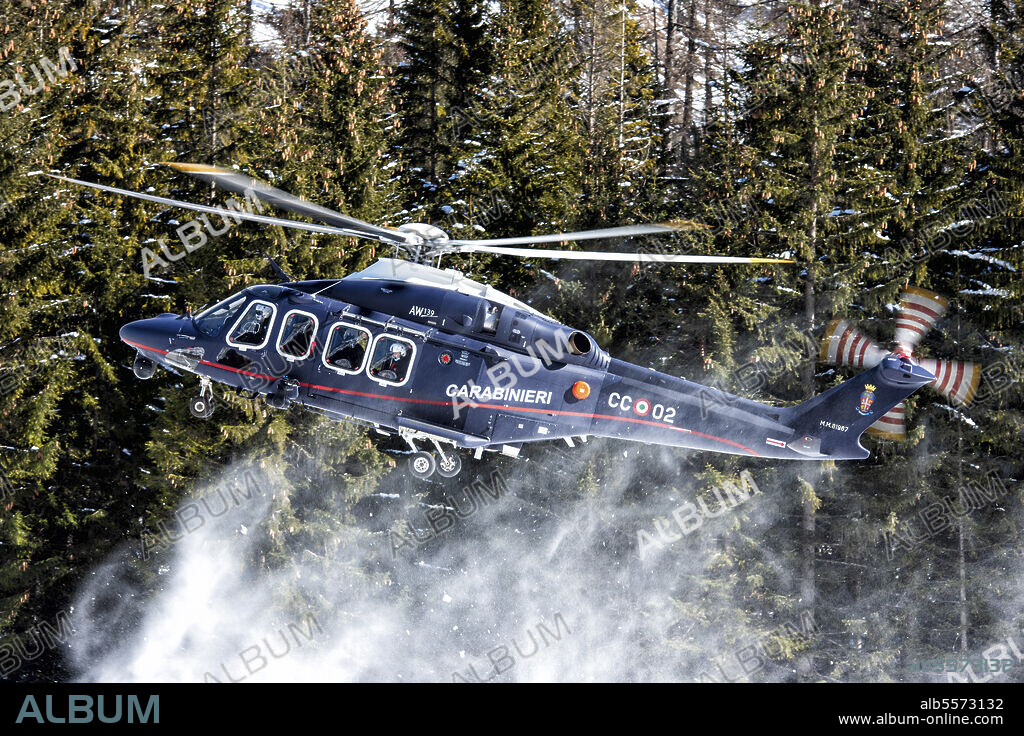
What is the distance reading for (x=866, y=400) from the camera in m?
16.7

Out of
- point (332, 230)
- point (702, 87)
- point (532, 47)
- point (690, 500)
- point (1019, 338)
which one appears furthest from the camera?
point (702, 87)

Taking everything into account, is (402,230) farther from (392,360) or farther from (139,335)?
(139,335)

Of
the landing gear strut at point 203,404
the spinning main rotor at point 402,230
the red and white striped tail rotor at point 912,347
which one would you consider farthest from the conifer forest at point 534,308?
the spinning main rotor at point 402,230

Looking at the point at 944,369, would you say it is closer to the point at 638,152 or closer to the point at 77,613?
the point at 638,152

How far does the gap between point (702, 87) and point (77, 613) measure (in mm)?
28421

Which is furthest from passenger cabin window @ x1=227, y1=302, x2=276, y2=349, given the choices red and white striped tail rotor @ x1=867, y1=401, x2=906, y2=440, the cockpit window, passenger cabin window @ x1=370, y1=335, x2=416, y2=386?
red and white striped tail rotor @ x1=867, y1=401, x2=906, y2=440

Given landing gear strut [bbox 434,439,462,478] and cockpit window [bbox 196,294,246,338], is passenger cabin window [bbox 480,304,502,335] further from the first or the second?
cockpit window [bbox 196,294,246,338]

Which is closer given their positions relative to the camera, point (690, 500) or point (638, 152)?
point (690, 500)

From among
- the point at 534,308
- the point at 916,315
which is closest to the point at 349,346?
the point at 916,315

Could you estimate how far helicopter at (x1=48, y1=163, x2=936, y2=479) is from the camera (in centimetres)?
1619

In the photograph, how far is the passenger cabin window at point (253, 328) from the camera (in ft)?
54.3

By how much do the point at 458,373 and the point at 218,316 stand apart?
4137 millimetres
